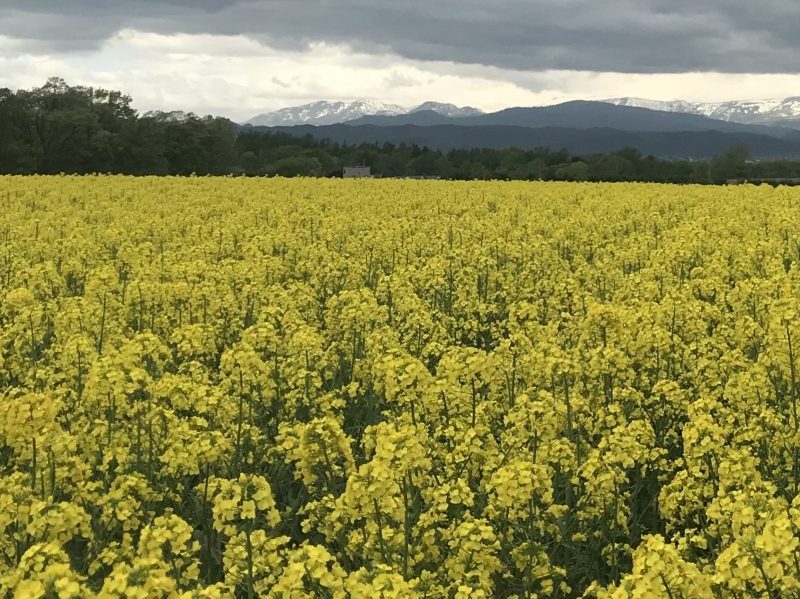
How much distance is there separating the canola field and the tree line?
46517 millimetres

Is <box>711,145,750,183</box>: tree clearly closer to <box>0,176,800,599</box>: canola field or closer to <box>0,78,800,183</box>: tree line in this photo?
<box>0,78,800,183</box>: tree line

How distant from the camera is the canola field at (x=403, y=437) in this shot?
13.4 ft

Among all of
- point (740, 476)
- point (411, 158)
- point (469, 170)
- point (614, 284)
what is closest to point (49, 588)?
point (740, 476)

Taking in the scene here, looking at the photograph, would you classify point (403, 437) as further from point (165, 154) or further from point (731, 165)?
point (731, 165)

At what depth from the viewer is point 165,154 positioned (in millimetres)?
78438

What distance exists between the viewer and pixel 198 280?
11.4 meters

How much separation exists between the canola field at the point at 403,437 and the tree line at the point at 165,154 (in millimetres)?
46517

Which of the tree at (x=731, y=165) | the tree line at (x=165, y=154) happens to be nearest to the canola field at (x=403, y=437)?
the tree line at (x=165, y=154)

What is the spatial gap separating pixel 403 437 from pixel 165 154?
7962 centimetres

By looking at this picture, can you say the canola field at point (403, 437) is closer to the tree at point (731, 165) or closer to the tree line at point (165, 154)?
the tree line at point (165, 154)

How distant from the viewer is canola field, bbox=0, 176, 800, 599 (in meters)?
4.07

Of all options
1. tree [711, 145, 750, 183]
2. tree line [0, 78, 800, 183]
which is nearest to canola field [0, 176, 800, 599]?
tree line [0, 78, 800, 183]

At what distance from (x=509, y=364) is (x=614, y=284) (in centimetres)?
566

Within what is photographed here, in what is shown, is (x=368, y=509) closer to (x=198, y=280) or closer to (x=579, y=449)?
(x=579, y=449)
